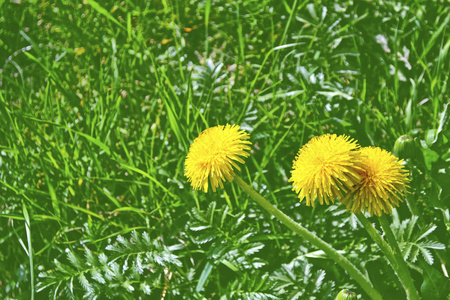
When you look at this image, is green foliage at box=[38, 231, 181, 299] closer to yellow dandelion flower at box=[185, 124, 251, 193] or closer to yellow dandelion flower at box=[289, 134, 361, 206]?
yellow dandelion flower at box=[185, 124, 251, 193]

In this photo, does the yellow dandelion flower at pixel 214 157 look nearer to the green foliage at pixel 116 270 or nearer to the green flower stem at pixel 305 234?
the green flower stem at pixel 305 234

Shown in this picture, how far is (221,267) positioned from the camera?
67.9 inches

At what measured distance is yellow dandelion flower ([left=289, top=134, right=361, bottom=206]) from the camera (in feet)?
3.35

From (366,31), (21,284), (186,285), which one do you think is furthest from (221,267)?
(366,31)

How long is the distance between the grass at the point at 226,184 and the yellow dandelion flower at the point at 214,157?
15.2 inches

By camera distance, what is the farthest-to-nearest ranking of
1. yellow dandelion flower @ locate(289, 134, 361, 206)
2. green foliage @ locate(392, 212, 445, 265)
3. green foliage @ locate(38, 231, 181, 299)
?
green foliage @ locate(38, 231, 181, 299) → green foliage @ locate(392, 212, 445, 265) → yellow dandelion flower @ locate(289, 134, 361, 206)

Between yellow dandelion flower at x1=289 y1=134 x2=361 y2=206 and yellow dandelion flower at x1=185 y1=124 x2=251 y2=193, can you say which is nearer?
yellow dandelion flower at x1=289 y1=134 x2=361 y2=206

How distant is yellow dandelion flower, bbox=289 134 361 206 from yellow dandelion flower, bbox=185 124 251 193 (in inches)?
6.2

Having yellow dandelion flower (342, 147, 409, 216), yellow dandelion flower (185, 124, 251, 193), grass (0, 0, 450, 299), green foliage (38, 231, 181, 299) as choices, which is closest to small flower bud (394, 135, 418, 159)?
grass (0, 0, 450, 299)

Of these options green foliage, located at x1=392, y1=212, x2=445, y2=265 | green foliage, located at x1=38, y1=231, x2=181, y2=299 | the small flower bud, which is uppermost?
the small flower bud

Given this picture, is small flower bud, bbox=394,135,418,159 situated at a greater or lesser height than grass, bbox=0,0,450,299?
greater

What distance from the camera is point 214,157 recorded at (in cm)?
115

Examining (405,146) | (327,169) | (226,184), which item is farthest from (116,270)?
(405,146)

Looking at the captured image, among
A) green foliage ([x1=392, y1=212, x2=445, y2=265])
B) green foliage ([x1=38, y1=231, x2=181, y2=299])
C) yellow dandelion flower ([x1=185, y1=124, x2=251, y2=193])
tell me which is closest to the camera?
yellow dandelion flower ([x1=185, y1=124, x2=251, y2=193])
